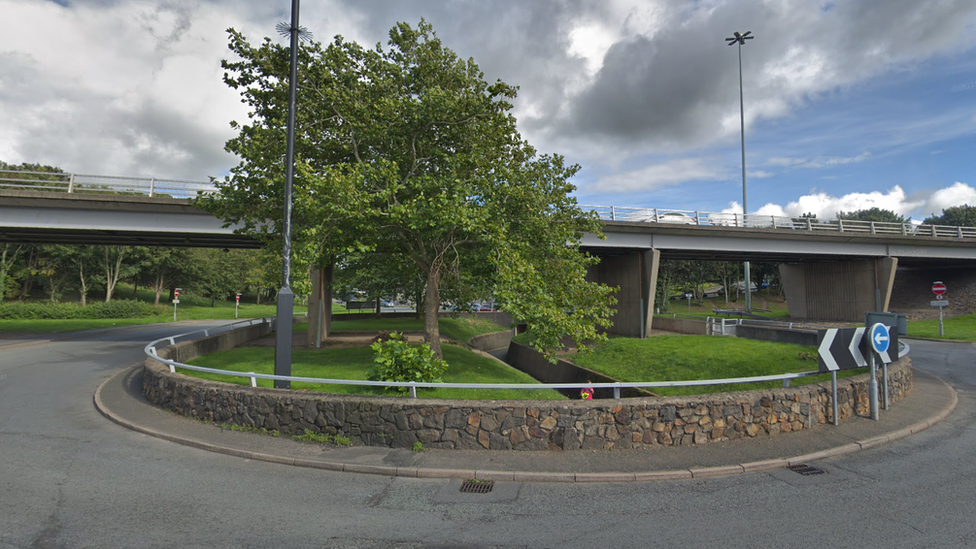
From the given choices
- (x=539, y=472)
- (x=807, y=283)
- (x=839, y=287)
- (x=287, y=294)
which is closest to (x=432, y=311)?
(x=287, y=294)

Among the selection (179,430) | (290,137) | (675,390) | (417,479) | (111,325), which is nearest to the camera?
(417,479)

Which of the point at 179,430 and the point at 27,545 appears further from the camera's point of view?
the point at 179,430

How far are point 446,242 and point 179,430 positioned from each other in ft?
26.3

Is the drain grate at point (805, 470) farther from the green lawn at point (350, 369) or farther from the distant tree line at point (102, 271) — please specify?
the distant tree line at point (102, 271)

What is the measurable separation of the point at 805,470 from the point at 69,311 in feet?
159

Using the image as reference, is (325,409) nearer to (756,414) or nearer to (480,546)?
(480,546)

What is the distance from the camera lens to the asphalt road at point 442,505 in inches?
189

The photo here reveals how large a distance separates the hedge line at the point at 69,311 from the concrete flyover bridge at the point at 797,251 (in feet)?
128

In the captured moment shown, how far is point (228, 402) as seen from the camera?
340 inches

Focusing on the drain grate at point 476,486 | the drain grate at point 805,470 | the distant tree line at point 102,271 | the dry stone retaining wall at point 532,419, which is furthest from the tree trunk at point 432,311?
the distant tree line at point 102,271

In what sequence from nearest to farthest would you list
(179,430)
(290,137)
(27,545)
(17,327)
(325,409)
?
(27,545)
(325,409)
(179,430)
(290,137)
(17,327)

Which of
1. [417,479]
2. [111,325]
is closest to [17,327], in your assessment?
[111,325]

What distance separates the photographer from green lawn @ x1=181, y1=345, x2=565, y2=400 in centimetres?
1120

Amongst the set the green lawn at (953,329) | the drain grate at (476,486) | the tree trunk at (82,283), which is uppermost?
the tree trunk at (82,283)
